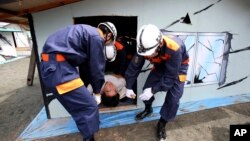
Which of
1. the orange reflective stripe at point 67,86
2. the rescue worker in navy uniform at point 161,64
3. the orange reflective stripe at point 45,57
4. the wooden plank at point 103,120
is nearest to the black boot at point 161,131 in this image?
the rescue worker in navy uniform at point 161,64

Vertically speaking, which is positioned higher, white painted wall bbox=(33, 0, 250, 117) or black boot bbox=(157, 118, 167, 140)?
white painted wall bbox=(33, 0, 250, 117)

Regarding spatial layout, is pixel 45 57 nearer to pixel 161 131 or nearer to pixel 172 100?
pixel 172 100

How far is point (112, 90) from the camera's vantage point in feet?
11.2

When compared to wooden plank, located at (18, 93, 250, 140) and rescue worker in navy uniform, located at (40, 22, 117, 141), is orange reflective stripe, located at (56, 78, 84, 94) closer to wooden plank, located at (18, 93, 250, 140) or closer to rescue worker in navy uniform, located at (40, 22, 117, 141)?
rescue worker in navy uniform, located at (40, 22, 117, 141)

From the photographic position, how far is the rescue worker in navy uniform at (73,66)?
74.0 inches

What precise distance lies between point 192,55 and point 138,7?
135 centimetres

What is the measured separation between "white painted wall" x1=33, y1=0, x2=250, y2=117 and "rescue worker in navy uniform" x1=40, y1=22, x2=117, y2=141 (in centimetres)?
97

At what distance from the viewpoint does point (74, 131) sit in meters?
2.83

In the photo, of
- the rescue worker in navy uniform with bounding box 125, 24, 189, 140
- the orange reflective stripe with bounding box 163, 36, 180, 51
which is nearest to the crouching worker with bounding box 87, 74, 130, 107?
the rescue worker in navy uniform with bounding box 125, 24, 189, 140

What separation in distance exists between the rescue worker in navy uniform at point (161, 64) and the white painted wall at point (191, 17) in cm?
60

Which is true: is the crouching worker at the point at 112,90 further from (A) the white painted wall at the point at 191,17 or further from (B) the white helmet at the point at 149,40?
(B) the white helmet at the point at 149,40

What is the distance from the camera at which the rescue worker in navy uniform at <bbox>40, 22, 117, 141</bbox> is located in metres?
1.88

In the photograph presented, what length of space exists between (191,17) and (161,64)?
1.16 m

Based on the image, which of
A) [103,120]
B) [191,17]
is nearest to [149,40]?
[191,17]
